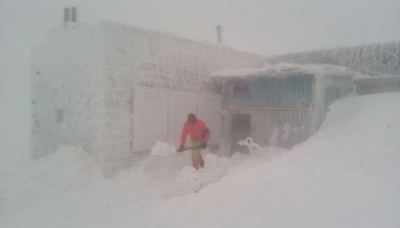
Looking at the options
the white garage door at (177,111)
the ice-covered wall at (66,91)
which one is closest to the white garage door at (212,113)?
the white garage door at (177,111)

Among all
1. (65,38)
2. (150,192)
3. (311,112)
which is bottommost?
(150,192)

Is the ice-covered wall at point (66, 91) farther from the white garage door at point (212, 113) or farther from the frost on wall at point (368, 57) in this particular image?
the frost on wall at point (368, 57)

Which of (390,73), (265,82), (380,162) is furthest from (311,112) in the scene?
(390,73)

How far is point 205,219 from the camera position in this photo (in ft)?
17.6

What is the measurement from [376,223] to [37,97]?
9.33m

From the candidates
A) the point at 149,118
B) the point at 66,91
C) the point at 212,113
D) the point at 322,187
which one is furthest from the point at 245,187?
the point at 66,91

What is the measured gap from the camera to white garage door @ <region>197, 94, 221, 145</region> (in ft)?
32.2

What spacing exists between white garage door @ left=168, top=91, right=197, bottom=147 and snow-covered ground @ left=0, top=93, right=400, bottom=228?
1.76 feet

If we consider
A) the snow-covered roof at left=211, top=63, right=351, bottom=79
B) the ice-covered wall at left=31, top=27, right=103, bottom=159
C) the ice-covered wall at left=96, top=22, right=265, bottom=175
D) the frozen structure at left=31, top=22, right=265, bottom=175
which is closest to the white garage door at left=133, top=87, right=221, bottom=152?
the frozen structure at left=31, top=22, right=265, bottom=175

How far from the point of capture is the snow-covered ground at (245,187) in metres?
5.09

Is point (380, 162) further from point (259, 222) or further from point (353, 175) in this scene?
point (259, 222)

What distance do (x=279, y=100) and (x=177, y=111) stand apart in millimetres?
2837

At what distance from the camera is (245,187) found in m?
6.07

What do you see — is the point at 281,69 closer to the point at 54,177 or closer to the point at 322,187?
the point at 322,187
